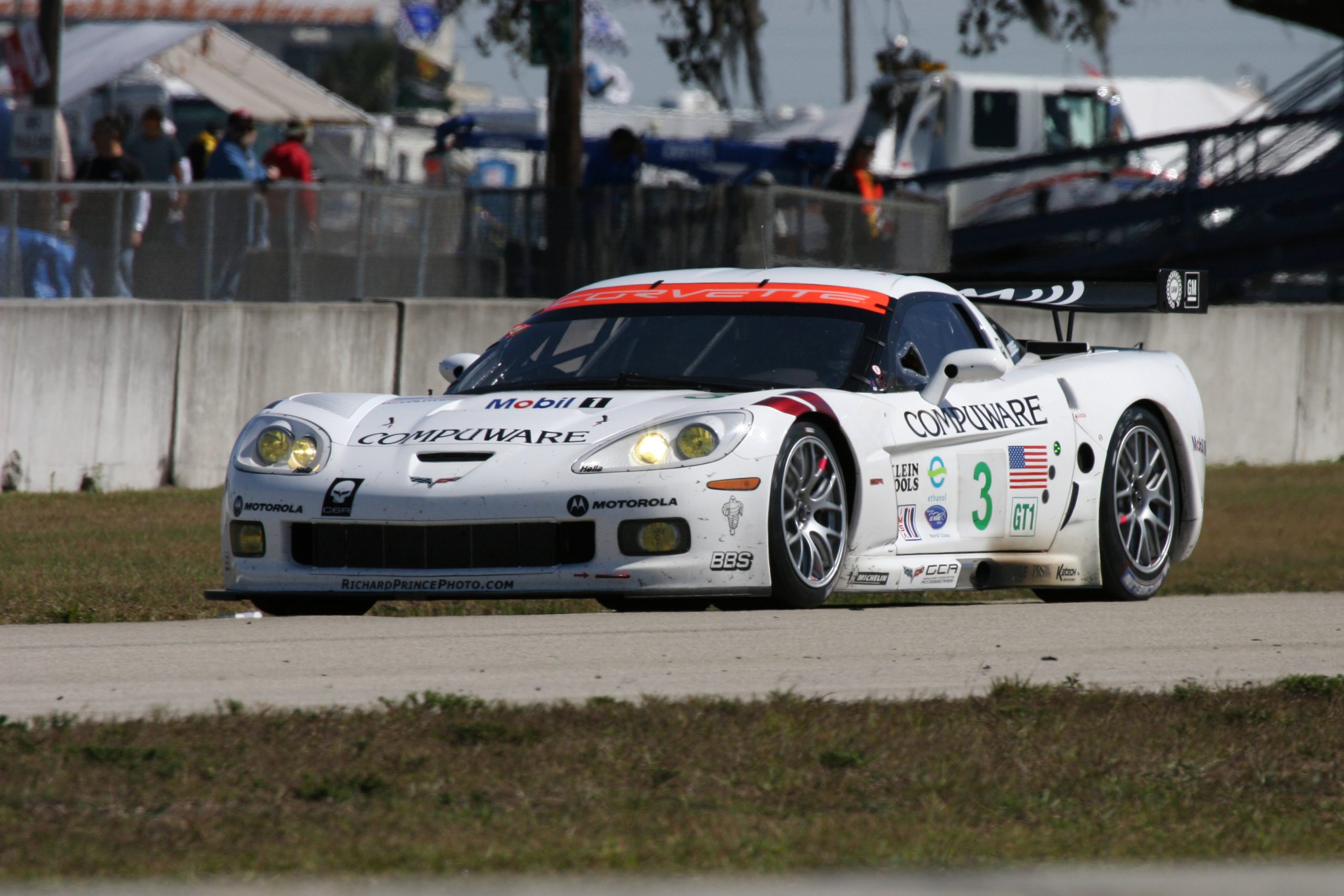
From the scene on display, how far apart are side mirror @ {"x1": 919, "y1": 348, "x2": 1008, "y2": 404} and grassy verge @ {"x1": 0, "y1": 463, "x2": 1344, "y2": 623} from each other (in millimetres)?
1537

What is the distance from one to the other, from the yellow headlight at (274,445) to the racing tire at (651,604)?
116cm

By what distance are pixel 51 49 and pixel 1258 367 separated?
10366 millimetres

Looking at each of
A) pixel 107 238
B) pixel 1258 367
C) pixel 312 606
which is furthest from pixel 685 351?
pixel 1258 367

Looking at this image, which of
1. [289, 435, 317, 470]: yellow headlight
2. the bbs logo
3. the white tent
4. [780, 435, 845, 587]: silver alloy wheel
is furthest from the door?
the white tent

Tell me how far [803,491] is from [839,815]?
296 centimetres

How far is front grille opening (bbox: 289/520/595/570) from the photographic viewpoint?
6.65m

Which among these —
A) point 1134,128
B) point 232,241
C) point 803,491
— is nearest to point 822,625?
point 803,491

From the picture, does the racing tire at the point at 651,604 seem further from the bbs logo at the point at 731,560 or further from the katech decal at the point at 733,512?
the katech decal at the point at 733,512

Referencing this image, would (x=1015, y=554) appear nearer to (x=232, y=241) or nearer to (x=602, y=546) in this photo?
(x=602, y=546)

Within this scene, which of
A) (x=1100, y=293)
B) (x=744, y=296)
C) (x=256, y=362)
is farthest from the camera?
(x=256, y=362)

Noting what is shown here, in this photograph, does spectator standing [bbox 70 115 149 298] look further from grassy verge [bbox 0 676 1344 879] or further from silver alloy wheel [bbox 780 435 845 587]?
grassy verge [bbox 0 676 1344 879]

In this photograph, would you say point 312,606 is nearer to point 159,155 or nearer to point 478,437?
point 478,437

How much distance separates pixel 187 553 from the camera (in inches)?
391

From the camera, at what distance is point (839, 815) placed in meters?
4.08
